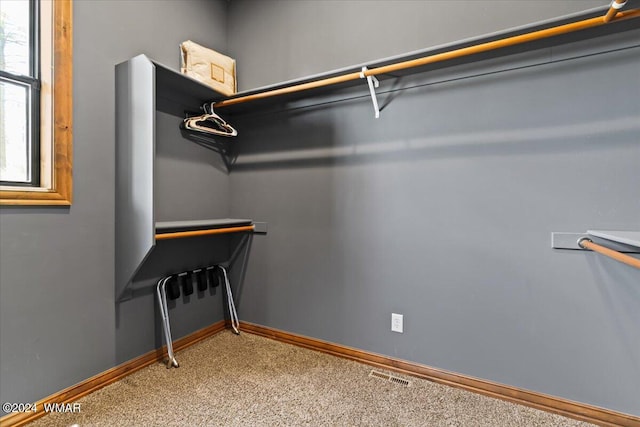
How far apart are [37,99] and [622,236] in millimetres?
2747

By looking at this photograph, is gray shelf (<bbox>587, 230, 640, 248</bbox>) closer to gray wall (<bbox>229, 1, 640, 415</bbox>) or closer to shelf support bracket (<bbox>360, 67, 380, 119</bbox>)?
gray wall (<bbox>229, 1, 640, 415</bbox>)

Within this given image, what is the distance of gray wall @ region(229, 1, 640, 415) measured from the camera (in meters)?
1.52

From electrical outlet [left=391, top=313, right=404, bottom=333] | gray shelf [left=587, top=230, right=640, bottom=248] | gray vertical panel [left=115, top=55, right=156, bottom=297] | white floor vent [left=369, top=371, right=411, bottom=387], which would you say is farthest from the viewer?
electrical outlet [left=391, top=313, right=404, bottom=333]

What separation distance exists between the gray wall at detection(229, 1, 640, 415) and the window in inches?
47.7

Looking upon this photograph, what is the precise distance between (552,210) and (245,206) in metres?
2.07

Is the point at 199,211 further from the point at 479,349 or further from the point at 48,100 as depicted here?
the point at 479,349

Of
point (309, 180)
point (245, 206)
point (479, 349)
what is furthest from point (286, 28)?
point (479, 349)

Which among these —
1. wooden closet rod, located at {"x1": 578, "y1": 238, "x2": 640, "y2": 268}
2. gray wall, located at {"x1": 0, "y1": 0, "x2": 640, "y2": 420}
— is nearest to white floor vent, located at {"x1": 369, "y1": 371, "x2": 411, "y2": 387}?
gray wall, located at {"x1": 0, "y1": 0, "x2": 640, "y2": 420}

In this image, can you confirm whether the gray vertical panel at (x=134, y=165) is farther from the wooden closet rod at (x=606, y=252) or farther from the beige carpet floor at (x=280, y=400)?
the wooden closet rod at (x=606, y=252)

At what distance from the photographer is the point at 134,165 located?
176 centimetres

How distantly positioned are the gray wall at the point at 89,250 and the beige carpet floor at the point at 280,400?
24cm

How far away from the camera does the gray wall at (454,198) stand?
1.52 metres

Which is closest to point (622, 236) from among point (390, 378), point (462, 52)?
point (462, 52)

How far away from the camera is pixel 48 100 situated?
1554 millimetres
